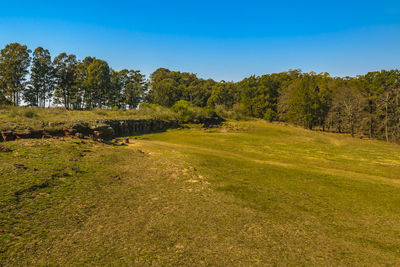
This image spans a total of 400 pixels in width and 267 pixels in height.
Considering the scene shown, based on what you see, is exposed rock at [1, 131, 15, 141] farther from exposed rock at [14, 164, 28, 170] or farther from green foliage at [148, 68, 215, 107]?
green foliage at [148, 68, 215, 107]

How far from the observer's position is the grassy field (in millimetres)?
4348

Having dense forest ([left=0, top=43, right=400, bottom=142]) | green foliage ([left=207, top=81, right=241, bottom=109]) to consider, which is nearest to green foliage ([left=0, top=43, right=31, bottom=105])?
dense forest ([left=0, top=43, right=400, bottom=142])

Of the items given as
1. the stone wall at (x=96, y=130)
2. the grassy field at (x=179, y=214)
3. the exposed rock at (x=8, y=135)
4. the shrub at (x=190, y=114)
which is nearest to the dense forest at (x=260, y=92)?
the shrub at (x=190, y=114)

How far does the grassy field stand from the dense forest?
35286mm

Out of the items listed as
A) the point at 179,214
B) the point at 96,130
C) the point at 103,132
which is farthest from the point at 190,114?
the point at 179,214

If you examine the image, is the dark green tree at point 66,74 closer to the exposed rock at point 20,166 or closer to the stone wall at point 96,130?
the stone wall at point 96,130

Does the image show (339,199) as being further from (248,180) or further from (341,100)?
(341,100)

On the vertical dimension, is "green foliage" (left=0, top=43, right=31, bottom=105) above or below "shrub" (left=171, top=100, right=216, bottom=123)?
above

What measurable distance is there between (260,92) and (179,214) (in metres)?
67.4

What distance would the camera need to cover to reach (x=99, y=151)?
41.1ft

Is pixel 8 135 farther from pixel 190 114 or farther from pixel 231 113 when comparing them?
pixel 231 113

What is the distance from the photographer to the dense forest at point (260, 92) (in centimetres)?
4025

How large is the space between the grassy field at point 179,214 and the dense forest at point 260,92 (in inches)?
1389

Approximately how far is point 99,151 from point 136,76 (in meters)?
74.8
